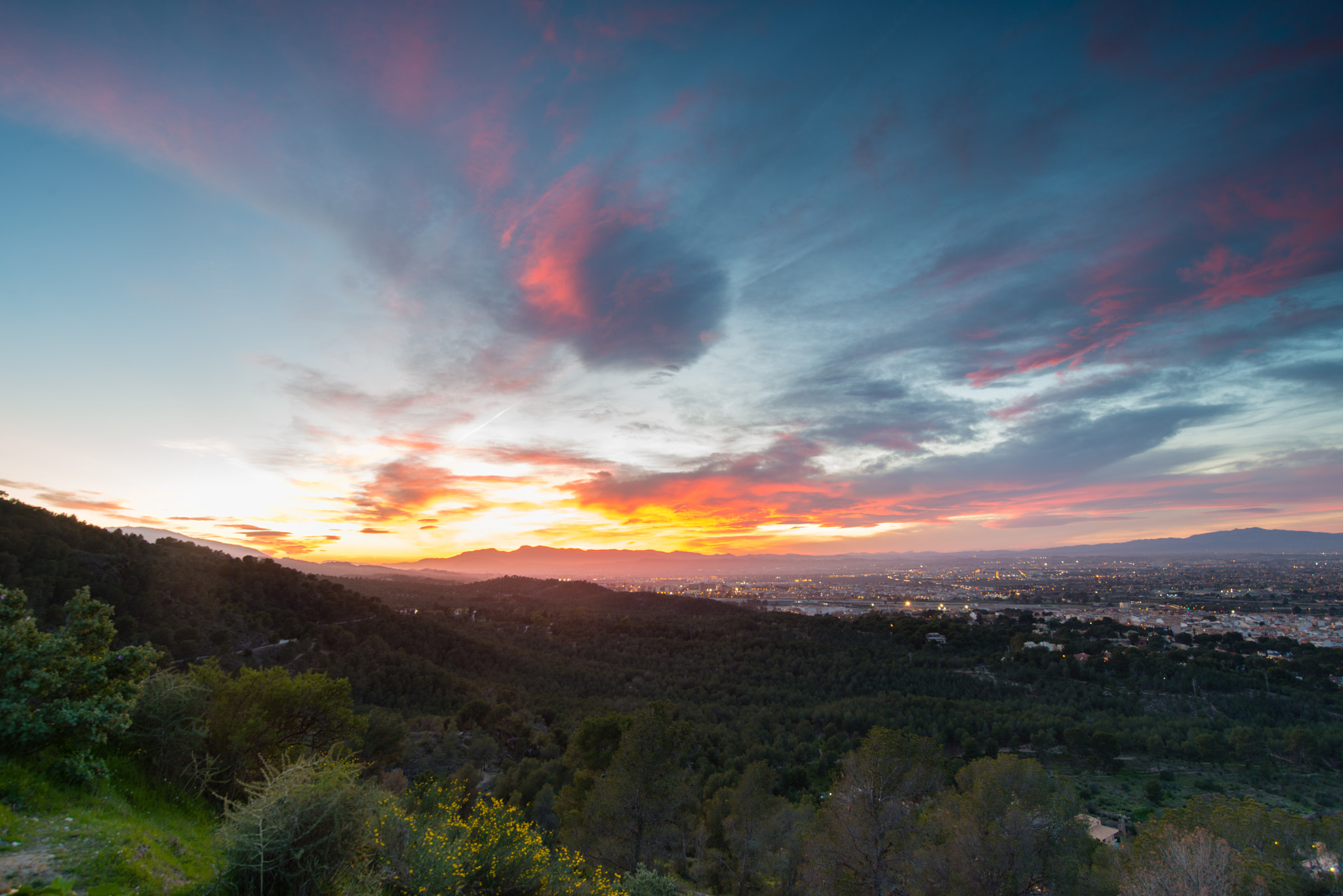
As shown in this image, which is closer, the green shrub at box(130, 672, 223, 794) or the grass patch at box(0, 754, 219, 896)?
the grass patch at box(0, 754, 219, 896)

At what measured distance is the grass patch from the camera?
7664mm

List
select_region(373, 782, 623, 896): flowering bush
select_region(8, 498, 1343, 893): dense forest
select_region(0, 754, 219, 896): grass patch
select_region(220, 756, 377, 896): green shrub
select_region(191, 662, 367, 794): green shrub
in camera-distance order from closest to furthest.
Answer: select_region(0, 754, 219, 896): grass patch < select_region(220, 756, 377, 896): green shrub < select_region(373, 782, 623, 896): flowering bush < select_region(191, 662, 367, 794): green shrub < select_region(8, 498, 1343, 893): dense forest

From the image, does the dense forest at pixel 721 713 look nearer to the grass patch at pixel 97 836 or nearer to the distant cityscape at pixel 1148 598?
the grass patch at pixel 97 836

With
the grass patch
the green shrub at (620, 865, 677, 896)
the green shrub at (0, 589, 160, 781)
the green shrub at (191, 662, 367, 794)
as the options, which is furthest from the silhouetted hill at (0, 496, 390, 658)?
the green shrub at (620, 865, 677, 896)

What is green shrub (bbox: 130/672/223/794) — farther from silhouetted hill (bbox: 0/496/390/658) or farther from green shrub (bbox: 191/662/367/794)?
silhouetted hill (bbox: 0/496/390/658)

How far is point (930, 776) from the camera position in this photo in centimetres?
2414

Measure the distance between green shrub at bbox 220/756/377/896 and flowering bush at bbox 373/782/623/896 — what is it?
2.81ft

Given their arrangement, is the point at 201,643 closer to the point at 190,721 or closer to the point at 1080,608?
the point at 190,721

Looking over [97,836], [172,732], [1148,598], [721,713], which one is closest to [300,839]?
[97,836]

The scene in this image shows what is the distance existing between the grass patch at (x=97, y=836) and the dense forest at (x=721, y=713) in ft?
6.86

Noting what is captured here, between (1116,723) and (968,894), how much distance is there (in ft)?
143

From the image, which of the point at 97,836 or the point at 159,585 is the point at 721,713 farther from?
the point at 159,585

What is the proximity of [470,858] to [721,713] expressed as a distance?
148 ft

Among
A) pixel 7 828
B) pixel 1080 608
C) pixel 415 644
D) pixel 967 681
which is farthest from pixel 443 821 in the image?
pixel 1080 608
